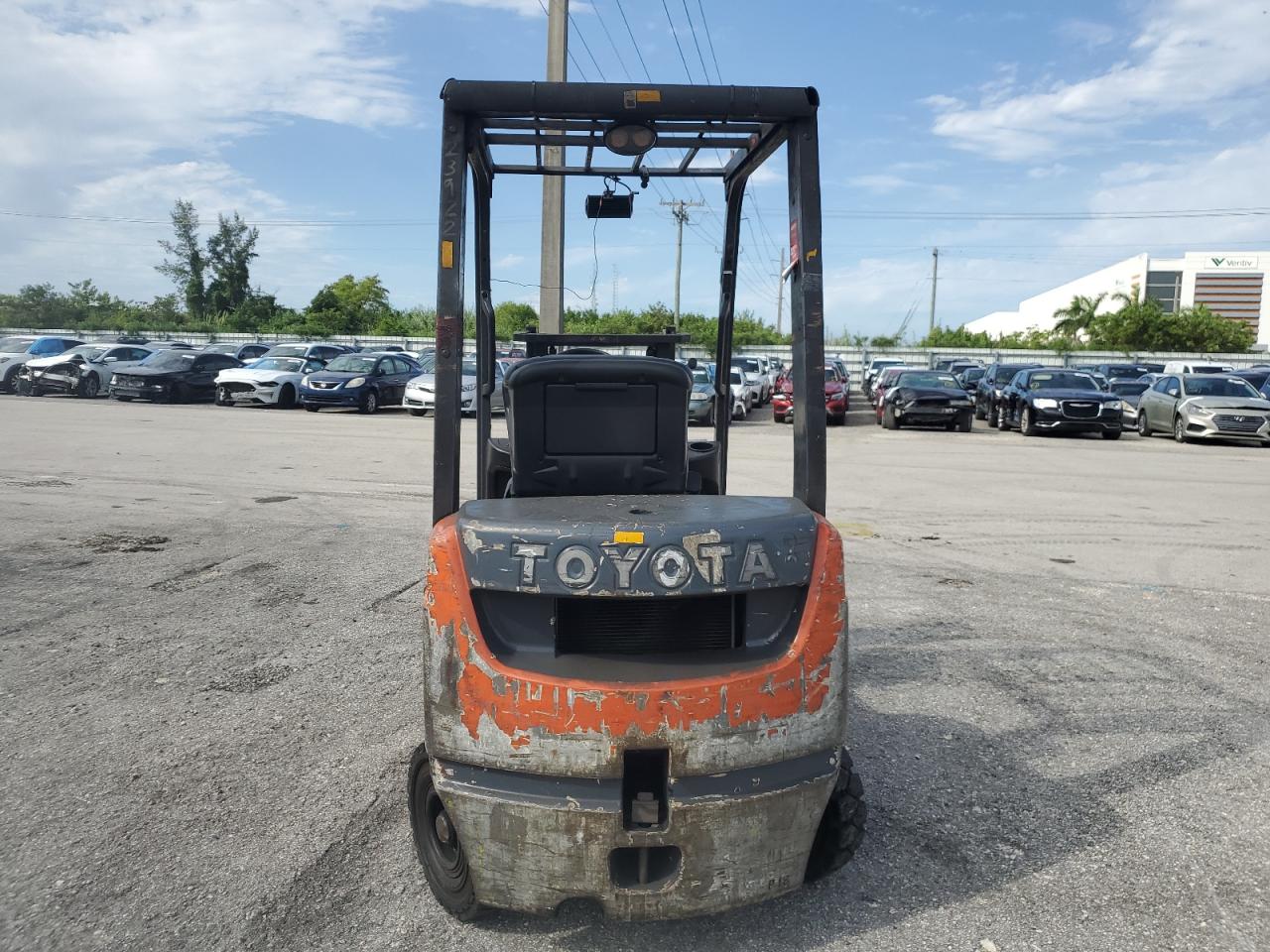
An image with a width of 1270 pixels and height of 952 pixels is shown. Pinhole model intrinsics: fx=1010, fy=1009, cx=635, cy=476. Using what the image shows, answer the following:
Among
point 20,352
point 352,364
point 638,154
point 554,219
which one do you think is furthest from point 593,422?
point 20,352

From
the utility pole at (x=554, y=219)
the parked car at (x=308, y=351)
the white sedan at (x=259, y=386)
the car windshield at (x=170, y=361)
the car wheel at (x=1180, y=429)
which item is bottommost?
the car wheel at (x=1180, y=429)

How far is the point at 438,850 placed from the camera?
10.4 ft

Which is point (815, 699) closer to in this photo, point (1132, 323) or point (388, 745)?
point (388, 745)

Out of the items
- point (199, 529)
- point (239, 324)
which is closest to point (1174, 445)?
point (199, 529)

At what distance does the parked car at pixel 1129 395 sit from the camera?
25578 millimetres

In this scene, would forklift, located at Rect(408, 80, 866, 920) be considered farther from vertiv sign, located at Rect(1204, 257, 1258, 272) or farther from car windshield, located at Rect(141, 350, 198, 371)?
vertiv sign, located at Rect(1204, 257, 1258, 272)

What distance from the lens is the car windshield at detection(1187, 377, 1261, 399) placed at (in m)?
22.5

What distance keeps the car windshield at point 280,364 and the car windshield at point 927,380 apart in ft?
53.0

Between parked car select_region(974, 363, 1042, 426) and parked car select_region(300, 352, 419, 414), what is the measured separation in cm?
1575

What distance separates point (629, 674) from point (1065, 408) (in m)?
22.3

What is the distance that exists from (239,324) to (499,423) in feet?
232

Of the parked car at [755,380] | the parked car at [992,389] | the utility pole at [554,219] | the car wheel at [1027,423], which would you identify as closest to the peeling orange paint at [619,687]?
the utility pole at [554,219]

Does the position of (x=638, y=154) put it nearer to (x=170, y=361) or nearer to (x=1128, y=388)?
(x=170, y=361)

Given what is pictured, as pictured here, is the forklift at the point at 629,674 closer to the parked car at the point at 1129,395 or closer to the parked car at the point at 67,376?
the parked car at the point at 1129,395
